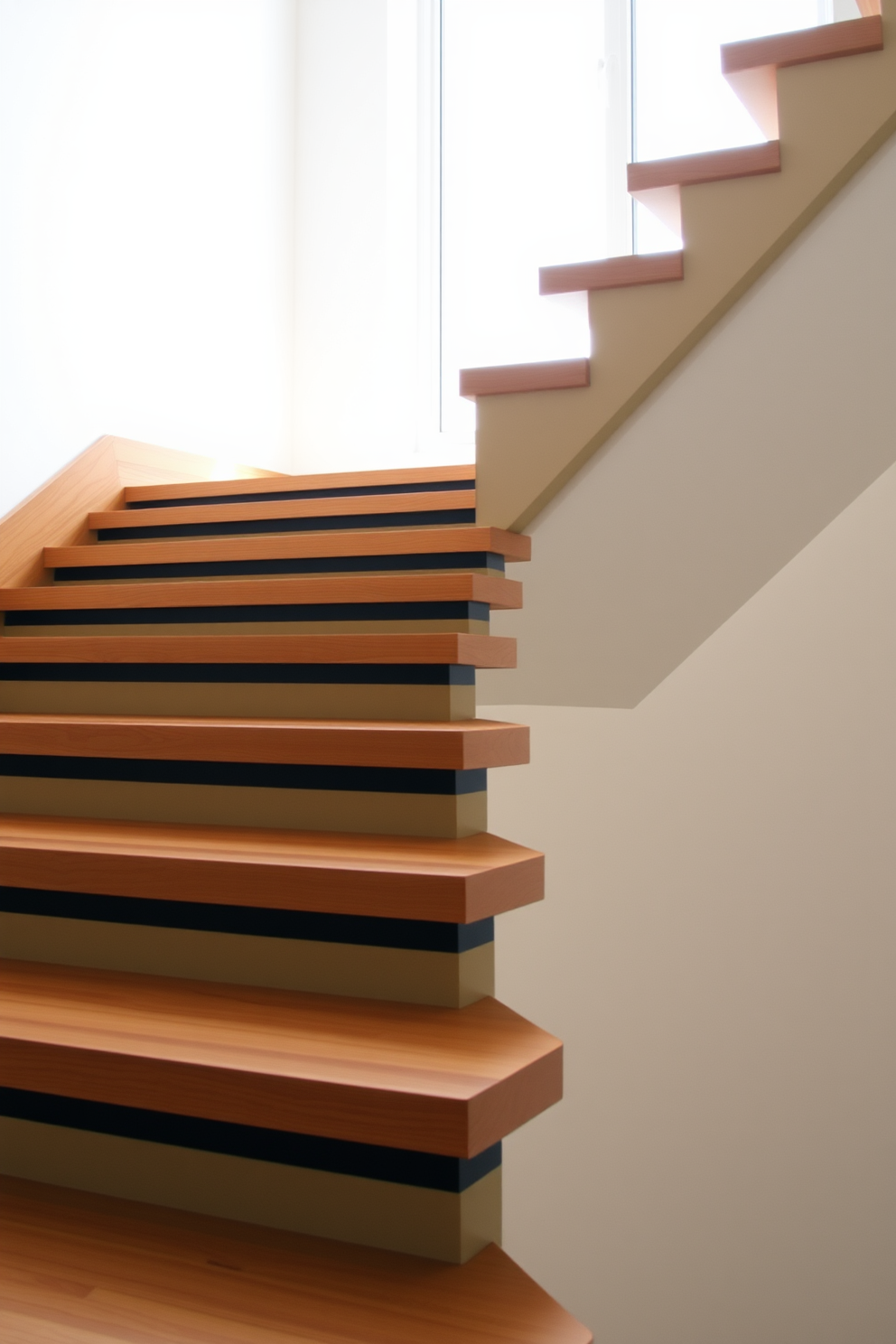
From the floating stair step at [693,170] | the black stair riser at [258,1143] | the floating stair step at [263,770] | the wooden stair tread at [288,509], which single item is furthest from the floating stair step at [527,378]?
the black stair riser at [258,1143]

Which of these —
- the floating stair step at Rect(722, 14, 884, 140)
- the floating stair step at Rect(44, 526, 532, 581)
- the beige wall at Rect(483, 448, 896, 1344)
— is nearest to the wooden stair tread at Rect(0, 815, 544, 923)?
the floating stair step at Rect(44, 526, 532, 581)

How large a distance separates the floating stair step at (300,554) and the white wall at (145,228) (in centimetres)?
31

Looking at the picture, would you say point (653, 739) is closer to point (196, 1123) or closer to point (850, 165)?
point (850, 165)

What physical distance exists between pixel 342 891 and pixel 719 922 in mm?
2376

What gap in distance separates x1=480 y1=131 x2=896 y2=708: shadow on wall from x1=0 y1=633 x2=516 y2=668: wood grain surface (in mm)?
314

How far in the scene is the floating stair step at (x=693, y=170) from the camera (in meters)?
2.13

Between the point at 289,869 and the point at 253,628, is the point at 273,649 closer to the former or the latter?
the point at 253,628

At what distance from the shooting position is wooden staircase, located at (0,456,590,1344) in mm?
1257

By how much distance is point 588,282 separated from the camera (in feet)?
7.43

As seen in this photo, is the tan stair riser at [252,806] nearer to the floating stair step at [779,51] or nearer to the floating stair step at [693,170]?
the floating stair step at [693,170]

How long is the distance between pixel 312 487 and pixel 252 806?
1.16 m

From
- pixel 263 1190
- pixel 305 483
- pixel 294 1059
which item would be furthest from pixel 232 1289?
pixel 305 483

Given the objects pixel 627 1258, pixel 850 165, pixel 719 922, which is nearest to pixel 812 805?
pixel 719 922

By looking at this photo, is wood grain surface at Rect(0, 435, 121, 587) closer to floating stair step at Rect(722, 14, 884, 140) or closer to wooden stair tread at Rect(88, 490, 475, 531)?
wooden stair tread at Rect(88, 490, 475, 531)
